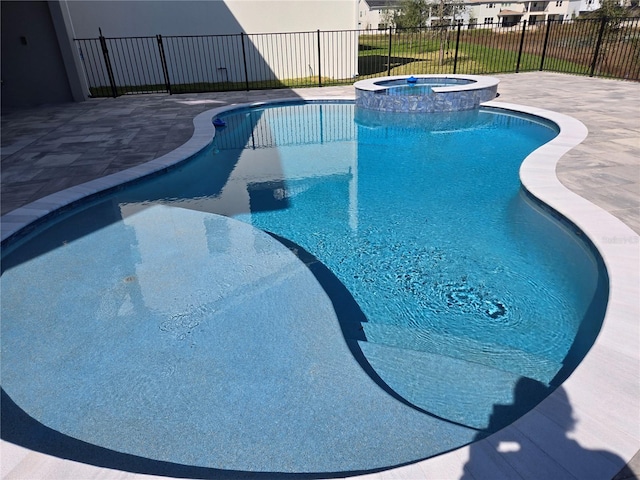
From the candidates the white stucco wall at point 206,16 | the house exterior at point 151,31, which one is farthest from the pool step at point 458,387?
the white stucco wall at point 206,16

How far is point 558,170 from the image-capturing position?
582cm

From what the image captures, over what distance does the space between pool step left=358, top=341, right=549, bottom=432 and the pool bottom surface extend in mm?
88

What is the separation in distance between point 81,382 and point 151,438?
0.83m

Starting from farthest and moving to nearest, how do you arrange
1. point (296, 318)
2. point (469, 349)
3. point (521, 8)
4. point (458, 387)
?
point (521, 8), point (296, 318), point (469, 349), point (458, 387)

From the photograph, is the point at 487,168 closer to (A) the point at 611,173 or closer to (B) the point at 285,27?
(A) the point at 611,173

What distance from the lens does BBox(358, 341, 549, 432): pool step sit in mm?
2689

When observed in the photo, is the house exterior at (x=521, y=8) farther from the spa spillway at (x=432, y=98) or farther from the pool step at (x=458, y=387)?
the pool step at (x=458, y=387)

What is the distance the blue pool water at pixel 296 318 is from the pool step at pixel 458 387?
0.01m

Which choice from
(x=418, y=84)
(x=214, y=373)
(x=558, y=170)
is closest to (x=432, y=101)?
(x=418, y=84)

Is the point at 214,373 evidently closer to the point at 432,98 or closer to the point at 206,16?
the point at 432,98

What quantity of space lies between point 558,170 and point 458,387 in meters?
4.25

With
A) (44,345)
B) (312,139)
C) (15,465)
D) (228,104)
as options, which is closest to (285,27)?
(228,104)

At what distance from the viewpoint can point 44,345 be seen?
3.37 metres

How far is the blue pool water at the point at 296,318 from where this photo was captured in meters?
2.61
